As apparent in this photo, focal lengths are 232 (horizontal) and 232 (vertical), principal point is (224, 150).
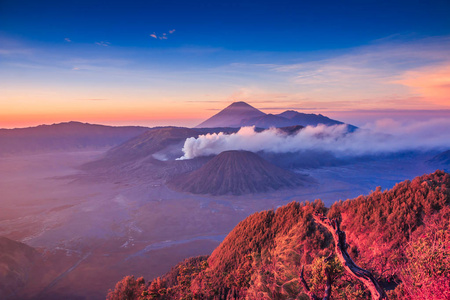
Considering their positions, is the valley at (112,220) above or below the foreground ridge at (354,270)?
below

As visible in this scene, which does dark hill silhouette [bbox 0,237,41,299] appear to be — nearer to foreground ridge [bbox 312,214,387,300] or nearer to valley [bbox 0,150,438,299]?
valley [bbox 0,150,438,299]

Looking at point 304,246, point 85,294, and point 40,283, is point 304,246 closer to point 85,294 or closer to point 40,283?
point 85,294

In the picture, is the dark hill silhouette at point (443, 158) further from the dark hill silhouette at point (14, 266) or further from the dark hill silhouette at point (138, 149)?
the dark hill silhouette at point (14, 266)

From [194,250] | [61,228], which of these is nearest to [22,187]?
[61,228]

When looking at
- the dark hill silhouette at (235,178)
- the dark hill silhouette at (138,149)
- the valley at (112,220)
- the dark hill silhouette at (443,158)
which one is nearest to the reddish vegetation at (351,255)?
the valley at (112,220)

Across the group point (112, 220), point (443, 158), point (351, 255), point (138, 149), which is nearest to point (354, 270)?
point (351, 255)

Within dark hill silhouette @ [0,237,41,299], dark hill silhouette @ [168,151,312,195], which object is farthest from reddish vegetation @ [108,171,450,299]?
dark hill silhouette @ [168,151,312,195]

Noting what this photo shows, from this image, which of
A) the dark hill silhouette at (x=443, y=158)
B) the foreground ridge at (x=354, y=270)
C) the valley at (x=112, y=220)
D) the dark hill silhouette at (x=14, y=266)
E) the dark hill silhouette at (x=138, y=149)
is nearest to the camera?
the foreground ridge at (x=354, y=270)
